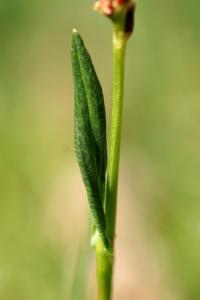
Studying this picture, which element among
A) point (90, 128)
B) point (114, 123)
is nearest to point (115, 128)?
point (114, 123)

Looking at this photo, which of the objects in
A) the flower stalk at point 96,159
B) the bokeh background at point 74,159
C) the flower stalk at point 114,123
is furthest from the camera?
the bokeh background at point 74,159

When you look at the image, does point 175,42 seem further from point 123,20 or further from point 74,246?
point 123,20

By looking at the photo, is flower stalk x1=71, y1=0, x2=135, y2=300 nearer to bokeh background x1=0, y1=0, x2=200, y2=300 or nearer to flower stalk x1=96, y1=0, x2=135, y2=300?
flower stalk x1=96, y1=0, x2=135, y2=300

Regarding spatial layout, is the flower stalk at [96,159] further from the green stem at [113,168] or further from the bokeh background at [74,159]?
the bokeh background at [74,159]

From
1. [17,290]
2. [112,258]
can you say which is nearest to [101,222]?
[112,258]

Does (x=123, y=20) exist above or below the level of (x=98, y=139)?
above

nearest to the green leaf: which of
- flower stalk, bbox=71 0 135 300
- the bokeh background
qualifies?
flower stalk, bbox=71 0 135 300

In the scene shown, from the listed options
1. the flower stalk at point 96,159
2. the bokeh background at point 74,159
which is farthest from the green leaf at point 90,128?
the bokeh background at point 74,159
